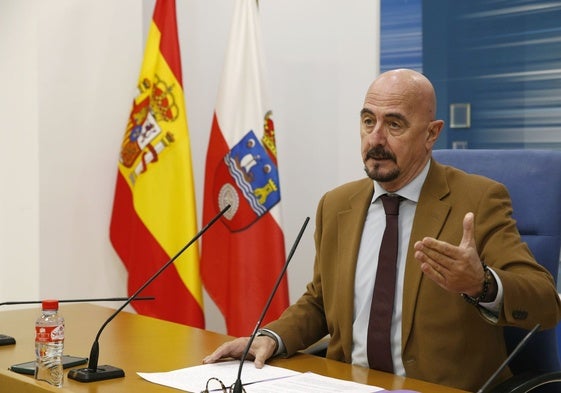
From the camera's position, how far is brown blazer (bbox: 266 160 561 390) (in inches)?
87.1

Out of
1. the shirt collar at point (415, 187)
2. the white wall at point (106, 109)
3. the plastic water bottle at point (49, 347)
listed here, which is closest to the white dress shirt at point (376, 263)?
the shirt collar at point (415, 187)

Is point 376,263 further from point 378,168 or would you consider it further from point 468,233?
point 468,233

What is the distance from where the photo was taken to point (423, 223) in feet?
7.96

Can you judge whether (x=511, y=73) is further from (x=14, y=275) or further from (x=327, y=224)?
(x=14, y=275)

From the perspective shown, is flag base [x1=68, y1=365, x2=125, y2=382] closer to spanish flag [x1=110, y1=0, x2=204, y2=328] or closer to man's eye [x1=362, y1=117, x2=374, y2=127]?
man's eye [x1=362, y1=117, x2=374, y2=127]

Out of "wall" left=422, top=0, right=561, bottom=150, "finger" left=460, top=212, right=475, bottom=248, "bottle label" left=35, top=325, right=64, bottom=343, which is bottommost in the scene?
"bottle label" left=35, top=325, right=64, bottom=343

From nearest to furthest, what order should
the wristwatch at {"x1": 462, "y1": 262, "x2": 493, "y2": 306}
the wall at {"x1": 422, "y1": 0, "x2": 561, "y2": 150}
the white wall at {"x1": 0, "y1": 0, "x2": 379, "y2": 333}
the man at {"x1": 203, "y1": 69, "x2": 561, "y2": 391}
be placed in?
1. the wristwatch at {"x1": 462, "y1": 262, "x2": 493, "y2": 306}
2. the man at {"x1": 203, "y1": 69, "x2": 561, "y2": 391}
3. the wall at {"x1": 422, "y1": 0, "x2": 561, "y2": 150}
4. the white wall at {"x1": 0, "y1": 0, "x2": 379, "y2": 333}

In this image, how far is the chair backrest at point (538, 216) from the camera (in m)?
2.38

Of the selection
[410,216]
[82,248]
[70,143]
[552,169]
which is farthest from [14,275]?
[552,169]

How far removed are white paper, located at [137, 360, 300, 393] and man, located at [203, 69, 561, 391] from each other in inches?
1.9

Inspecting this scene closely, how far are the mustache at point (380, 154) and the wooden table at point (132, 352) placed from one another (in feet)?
1.98

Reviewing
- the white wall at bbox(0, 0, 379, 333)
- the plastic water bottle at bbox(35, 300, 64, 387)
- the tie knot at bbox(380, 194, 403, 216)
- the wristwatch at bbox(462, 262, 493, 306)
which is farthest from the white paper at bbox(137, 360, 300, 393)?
the white wall at bbox(0, 0, 379, 333)

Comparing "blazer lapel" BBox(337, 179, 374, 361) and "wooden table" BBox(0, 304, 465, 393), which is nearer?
"wooden table" BBox(0, 304, 465, 393)

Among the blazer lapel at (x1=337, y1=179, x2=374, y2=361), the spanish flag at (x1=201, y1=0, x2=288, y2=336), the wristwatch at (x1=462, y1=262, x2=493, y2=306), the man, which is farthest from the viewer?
the spanish flag at (x1=201, y1=0, x2=288, y2=336)
